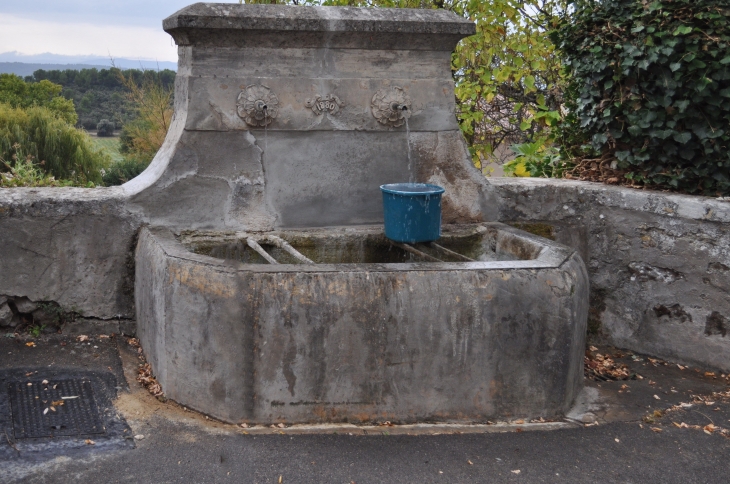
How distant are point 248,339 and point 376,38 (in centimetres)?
229

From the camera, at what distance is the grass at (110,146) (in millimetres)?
13948

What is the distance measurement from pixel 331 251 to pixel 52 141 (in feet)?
27.9

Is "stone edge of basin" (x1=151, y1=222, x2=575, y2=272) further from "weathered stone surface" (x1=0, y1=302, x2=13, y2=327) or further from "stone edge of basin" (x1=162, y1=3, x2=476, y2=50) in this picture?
"stone edge of basin" (x1=162, y1=3, x2=476, y2=50)

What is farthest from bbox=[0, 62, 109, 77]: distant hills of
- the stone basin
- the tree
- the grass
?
the stone basin

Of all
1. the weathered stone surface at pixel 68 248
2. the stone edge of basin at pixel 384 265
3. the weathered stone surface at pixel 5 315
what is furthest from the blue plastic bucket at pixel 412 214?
the weathered stone surface at pixel 5 315

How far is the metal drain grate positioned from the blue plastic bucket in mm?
2068

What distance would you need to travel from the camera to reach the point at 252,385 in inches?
152

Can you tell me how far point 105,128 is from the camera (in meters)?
15.7

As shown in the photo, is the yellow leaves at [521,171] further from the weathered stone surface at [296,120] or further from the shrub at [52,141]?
the shrub at [52,141]

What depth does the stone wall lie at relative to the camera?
A: 4809 mm

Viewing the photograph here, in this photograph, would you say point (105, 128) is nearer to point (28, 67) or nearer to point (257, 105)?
point (28, 67)

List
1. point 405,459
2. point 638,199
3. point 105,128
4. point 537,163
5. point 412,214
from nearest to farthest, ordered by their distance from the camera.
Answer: point 405,459 < point 412,214 < point 638,199 < point 537,163 < point 105,128

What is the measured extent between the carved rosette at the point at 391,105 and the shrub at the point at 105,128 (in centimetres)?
1167

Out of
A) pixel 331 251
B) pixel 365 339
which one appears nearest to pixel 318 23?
pixel 331 251
